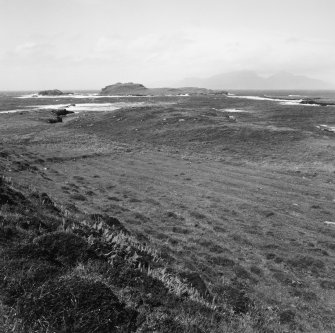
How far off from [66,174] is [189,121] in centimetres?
3437

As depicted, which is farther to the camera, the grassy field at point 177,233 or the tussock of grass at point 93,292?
the grassy field at point 177,233

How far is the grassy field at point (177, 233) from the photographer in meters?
7.30

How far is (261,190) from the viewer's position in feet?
→ 86.6

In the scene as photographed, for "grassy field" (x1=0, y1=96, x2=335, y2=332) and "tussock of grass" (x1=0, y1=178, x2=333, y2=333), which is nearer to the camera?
"tussock of grass" (x1=0, y1=178, x2=333, y2=333)

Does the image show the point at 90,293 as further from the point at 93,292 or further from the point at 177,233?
the point at 177,233

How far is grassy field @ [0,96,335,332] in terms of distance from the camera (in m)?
7.30

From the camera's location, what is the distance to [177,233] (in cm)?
1752

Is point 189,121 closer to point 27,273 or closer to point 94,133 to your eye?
point 94,133

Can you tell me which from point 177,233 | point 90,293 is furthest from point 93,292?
point 177,233

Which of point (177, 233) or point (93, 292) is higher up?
point (93, 292)

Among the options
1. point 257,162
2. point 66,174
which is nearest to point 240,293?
point 66,174

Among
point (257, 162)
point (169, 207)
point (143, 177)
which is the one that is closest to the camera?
point (169, 207)

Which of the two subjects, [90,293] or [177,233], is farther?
[177,233]

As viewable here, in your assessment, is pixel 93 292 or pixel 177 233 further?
pixel 177 233
